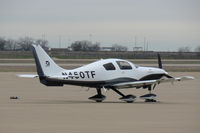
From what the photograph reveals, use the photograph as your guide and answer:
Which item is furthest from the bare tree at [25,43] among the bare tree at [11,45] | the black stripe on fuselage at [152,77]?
the black stripe on fuselage at [152,77]

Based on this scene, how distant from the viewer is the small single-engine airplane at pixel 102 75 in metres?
22.5

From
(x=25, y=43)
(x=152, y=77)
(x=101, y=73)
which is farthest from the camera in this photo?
(x=25, y=43)

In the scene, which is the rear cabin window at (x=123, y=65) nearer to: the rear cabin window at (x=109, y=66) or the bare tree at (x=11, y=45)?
Answer: the rear cabin window at (x=109, y=66)

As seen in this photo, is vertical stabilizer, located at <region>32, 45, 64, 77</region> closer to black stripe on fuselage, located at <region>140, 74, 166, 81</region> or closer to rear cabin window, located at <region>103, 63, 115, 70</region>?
rear cabin window, located at <region>103, 63, 115, 70</region>

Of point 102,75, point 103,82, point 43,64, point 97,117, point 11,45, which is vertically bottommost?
point 97,117

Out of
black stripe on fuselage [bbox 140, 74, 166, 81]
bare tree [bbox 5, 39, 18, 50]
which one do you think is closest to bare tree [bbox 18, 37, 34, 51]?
bare tree [bbox 5, 39, 18, 50]

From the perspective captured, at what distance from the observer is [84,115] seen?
1769 cm

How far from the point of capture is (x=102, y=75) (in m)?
23.3

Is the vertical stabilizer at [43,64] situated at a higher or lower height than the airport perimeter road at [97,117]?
higher

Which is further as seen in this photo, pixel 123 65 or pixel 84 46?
pixel 84 46

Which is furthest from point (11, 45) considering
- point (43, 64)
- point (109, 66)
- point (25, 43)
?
point (43, 64)

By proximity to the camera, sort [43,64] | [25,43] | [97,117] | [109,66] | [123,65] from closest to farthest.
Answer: [97,117] → [43,64] → [109,66] → [123,65] → [25,43]

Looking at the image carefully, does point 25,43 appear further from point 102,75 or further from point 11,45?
point 102,75

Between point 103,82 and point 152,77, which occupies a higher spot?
point 152,77
